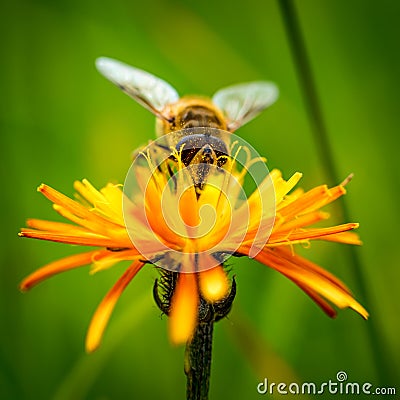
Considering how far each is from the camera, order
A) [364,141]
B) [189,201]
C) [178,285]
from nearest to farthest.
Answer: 1. [178,285]
2. [189,201]
3. [364,141]

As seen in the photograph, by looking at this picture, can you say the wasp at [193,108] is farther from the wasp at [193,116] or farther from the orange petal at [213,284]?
the orange petal at [213,284]

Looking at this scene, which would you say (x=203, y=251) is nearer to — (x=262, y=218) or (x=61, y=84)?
(x=262, y=218)

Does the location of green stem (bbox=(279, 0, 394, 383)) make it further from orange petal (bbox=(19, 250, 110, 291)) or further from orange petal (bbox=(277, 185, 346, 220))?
orange petal (bbox=(19, 250, 110, 291))

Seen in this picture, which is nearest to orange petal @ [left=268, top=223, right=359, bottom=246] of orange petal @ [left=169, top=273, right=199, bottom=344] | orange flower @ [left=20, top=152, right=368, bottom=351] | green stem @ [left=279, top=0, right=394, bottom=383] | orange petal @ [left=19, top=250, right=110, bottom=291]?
orange flower @ [left=20, top=152, right=368, bottom=351]

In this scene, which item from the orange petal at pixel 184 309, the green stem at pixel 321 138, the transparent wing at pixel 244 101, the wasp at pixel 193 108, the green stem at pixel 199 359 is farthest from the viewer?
the transparent wing at pixel 244 101

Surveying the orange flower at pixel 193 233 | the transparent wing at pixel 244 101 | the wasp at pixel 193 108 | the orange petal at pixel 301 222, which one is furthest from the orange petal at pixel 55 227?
the transparent wing at pixel 244 101

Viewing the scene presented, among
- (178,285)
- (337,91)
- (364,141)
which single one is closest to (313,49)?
(337,91)

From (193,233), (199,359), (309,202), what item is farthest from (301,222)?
(199,359)
